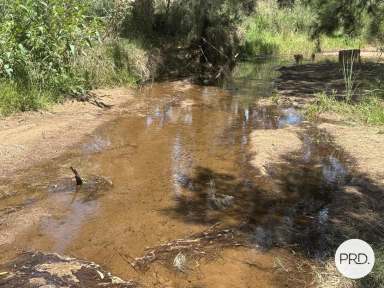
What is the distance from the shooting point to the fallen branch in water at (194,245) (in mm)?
4723

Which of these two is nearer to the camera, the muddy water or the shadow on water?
the muddy water

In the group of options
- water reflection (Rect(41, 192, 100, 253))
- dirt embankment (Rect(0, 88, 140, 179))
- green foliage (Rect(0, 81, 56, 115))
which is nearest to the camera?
water reflection (Rect(41, 192, 100, 253))

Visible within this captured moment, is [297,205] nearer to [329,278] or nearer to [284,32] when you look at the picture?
[329,278]

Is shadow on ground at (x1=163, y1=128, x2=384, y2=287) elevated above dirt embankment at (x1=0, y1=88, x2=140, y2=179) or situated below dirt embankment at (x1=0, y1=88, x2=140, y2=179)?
below

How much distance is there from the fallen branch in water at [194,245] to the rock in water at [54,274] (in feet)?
1.27

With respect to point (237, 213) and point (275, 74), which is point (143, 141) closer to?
point (237, 213)

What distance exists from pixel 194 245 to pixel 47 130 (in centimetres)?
465

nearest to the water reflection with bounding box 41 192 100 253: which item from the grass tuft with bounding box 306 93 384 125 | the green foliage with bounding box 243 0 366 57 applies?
the grass tuft with bounding box 306 93 384 125

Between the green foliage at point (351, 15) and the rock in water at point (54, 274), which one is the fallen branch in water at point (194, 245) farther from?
Answer: the green foliage at point (351, 15)

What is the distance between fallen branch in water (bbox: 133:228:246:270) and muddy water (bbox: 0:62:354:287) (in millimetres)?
113

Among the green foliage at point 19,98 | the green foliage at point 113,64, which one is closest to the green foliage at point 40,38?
the green foliage at point 19,98

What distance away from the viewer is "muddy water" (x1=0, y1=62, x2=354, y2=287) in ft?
15.6

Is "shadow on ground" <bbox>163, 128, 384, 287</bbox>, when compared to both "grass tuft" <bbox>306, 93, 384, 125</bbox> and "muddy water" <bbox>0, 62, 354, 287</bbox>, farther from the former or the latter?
"grass tuft" <bbox>306, 93, 384, 125</bbox>

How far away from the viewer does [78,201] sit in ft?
19.6
